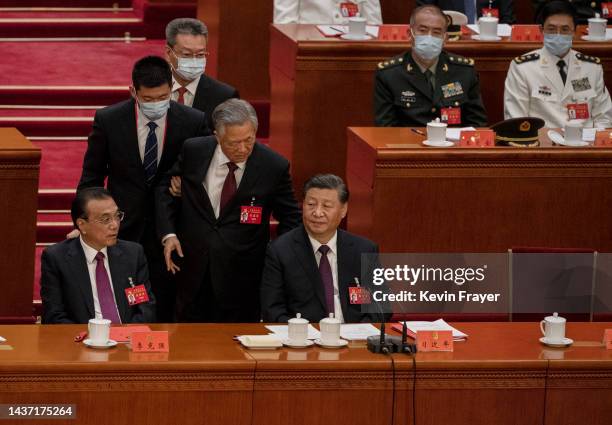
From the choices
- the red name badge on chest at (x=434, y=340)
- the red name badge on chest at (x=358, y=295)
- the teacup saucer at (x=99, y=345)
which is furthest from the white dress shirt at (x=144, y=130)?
the red name badge on chest at (x=434, y=340)

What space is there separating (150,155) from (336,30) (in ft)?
5.78

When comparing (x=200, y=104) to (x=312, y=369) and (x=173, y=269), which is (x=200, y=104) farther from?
(x=312, y=369)

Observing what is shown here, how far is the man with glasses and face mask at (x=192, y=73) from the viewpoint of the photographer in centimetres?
604

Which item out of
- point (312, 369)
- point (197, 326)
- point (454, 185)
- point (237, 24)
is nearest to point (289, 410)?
point (312, 369)

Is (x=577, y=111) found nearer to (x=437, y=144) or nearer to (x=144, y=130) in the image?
(x=437, y=144)

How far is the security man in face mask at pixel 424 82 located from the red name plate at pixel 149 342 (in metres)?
2.33

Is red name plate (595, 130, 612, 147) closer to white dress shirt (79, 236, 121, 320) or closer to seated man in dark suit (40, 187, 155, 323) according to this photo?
seated man in dark suit (40, 187, 155, 323)

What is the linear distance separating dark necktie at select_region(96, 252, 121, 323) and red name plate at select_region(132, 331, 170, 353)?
0.69m

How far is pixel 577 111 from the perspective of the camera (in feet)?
Result: 22.3

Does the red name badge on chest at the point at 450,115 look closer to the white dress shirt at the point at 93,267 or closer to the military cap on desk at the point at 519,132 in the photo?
the military cap on desk at the point at 519,132

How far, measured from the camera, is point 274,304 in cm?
516

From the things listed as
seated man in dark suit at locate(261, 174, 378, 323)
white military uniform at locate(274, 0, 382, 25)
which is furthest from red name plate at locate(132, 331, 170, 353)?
white military uniform at locate(274, 0, 382, 25)

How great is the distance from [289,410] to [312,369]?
0.15 m

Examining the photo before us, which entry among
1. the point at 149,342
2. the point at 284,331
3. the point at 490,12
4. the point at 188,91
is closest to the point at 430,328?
the point at 284,331
